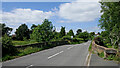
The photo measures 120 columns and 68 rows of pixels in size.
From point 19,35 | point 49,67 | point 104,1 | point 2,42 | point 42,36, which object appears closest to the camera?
point 49,67

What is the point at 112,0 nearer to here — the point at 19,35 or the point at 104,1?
the point at 104,1

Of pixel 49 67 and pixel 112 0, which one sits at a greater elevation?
pixel 112 0

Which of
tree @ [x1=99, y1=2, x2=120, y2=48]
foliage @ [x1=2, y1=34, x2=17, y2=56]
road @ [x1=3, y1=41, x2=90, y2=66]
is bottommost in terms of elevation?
road @ [x1=3, y1=41, x2=90, y2=66]

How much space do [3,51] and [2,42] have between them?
111 cm

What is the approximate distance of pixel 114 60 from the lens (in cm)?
1145

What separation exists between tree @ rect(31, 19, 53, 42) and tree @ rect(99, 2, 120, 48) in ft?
37.0

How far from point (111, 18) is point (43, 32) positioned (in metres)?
14.1

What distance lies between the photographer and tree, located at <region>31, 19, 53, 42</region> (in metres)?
27.9

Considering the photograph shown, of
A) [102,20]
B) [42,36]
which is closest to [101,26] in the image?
[102,20]

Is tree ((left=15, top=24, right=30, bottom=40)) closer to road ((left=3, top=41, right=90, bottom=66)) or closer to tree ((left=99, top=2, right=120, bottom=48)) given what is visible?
tree ((left=99, top=2, right=120, bottom=48))

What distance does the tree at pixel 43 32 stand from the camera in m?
27.9

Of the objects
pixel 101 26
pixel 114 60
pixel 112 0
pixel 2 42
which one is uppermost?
pixel 112 0

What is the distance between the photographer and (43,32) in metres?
27.8

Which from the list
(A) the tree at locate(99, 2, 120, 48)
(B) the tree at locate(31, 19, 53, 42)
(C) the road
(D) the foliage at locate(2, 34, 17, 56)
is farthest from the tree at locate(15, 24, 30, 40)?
(C) the road
